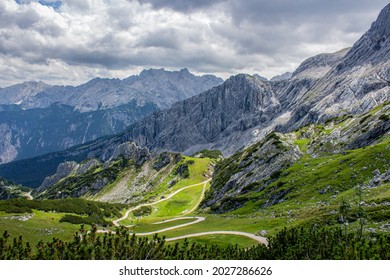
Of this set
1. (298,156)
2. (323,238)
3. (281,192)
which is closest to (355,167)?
(281,192)

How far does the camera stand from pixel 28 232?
84562 millimetres

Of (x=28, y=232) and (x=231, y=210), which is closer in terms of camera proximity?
(x=28, y=232)

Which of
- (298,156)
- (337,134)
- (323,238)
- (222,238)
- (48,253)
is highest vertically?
(337,134)

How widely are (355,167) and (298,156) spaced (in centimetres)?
4796

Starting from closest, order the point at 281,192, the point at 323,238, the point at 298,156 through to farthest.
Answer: the point at 323,238
the point at 281,192
the point at 298,156

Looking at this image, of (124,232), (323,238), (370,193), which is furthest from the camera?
(370,193)

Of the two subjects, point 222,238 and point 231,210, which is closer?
point 222,238

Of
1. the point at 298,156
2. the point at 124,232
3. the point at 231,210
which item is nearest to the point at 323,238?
the point at 124,232

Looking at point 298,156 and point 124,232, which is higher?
point 298,156

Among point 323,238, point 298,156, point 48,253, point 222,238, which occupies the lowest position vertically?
point 222,238

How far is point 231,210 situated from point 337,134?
78688mm

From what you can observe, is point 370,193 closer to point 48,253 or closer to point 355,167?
point 355,167

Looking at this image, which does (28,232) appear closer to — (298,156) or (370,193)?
(370,193)
